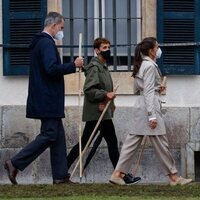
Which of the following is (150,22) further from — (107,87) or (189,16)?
(107,87)

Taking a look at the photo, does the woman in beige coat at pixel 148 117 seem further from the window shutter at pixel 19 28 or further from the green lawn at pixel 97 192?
the window shutter at pixel 19 28

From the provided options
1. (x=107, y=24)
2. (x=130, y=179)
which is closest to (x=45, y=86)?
(x=130, y=179)

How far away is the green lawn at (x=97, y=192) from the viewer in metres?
10.9

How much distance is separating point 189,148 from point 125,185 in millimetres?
2477

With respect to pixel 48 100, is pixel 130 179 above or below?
below

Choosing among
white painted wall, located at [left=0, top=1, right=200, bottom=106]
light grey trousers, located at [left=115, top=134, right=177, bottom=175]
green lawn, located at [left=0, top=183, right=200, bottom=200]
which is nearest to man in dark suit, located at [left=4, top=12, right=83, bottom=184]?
green lawn, located at [left=0, top=183, right=200, bottom=200]

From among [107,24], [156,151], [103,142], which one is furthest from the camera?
[107,24]

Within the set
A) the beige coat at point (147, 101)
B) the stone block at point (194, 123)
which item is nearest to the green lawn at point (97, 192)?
the beige coat at point (147, 101)

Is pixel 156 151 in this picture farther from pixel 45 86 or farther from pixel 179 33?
pixel 179 33

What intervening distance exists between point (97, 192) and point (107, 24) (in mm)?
3976

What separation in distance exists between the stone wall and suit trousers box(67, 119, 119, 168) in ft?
3.26

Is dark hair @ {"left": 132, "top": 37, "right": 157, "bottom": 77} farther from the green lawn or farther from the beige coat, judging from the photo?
the green lawn

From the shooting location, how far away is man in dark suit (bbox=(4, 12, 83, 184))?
12.1m

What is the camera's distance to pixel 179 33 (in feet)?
47.7
